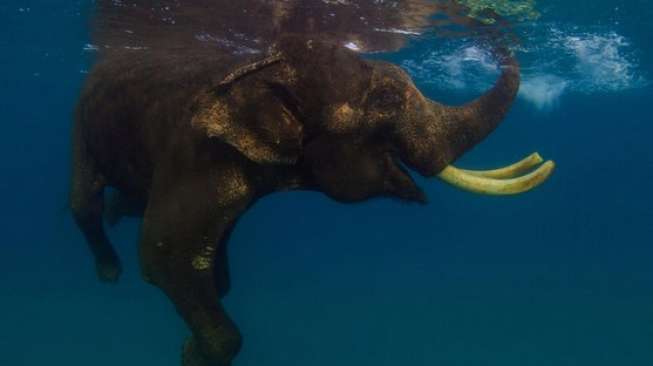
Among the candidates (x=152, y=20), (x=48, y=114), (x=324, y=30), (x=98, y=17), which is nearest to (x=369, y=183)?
(x=324, y=30)

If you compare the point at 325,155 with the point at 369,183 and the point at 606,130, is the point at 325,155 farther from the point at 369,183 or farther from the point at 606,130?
the point at 606,130

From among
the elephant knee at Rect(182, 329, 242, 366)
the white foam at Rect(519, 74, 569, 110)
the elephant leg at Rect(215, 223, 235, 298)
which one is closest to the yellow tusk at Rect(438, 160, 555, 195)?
the elephant knee at Rect(182, 329, 242, 366)

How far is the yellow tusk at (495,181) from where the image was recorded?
3.94 m

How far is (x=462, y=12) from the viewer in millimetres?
11242

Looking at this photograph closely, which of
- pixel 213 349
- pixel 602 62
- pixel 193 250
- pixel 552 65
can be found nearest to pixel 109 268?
pixel 213 349

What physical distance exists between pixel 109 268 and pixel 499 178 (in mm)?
4624

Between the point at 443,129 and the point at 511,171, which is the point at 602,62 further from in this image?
the point at 443,129

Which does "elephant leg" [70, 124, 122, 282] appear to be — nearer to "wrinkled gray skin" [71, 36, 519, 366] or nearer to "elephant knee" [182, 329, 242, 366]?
"wrinkled gray skin" [71, 36, 519, 366]

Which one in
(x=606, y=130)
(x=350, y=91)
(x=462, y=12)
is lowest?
(x=606, y=130)

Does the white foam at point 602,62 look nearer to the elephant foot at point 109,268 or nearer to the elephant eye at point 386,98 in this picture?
the elephant foot at point 109,268

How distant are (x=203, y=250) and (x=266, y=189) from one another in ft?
1.90

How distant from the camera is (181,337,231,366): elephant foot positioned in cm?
423

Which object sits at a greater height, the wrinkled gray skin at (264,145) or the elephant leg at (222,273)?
the wrinkled gray skin at (264,145)

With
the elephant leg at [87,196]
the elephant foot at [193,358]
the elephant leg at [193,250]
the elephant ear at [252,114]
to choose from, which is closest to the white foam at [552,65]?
the elephant leg at [87,196]
